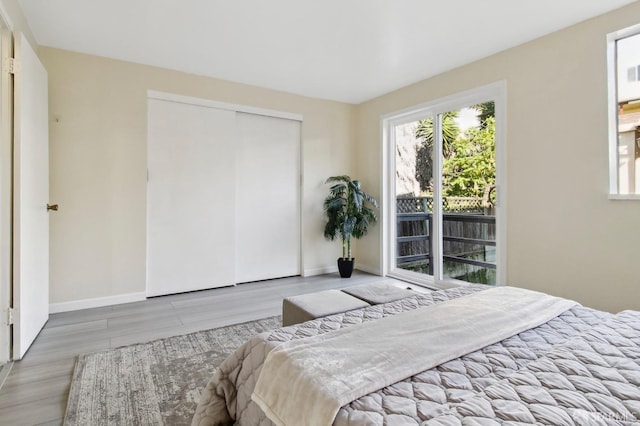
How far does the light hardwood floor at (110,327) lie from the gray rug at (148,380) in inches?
4.2

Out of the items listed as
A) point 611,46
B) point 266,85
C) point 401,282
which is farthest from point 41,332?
point 611,46

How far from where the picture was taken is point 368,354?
1050 millimetres

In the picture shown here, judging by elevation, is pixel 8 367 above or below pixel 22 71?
below

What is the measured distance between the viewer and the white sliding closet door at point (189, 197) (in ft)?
11.5

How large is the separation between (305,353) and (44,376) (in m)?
1.87

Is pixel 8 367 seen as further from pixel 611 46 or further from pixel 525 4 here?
pixel 611 46

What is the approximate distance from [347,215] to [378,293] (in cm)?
216

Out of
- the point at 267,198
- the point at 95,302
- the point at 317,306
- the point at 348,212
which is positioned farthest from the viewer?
the point at 348,212

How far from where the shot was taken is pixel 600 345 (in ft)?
3.73

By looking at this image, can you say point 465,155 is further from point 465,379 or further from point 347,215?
point 465,379

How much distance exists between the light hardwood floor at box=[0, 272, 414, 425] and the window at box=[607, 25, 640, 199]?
266 centimetres

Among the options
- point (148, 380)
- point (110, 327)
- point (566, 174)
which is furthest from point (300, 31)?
point (110, 327)

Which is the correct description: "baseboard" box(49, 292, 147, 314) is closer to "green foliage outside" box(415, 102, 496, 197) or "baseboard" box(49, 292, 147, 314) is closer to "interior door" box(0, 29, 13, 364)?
"interior door" box(0, 29, 13, 364)

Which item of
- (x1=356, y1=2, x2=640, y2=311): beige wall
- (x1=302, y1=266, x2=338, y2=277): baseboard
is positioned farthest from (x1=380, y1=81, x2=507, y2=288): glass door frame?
(x1=302, y1=266, x2=338, y2=277): baseboard
